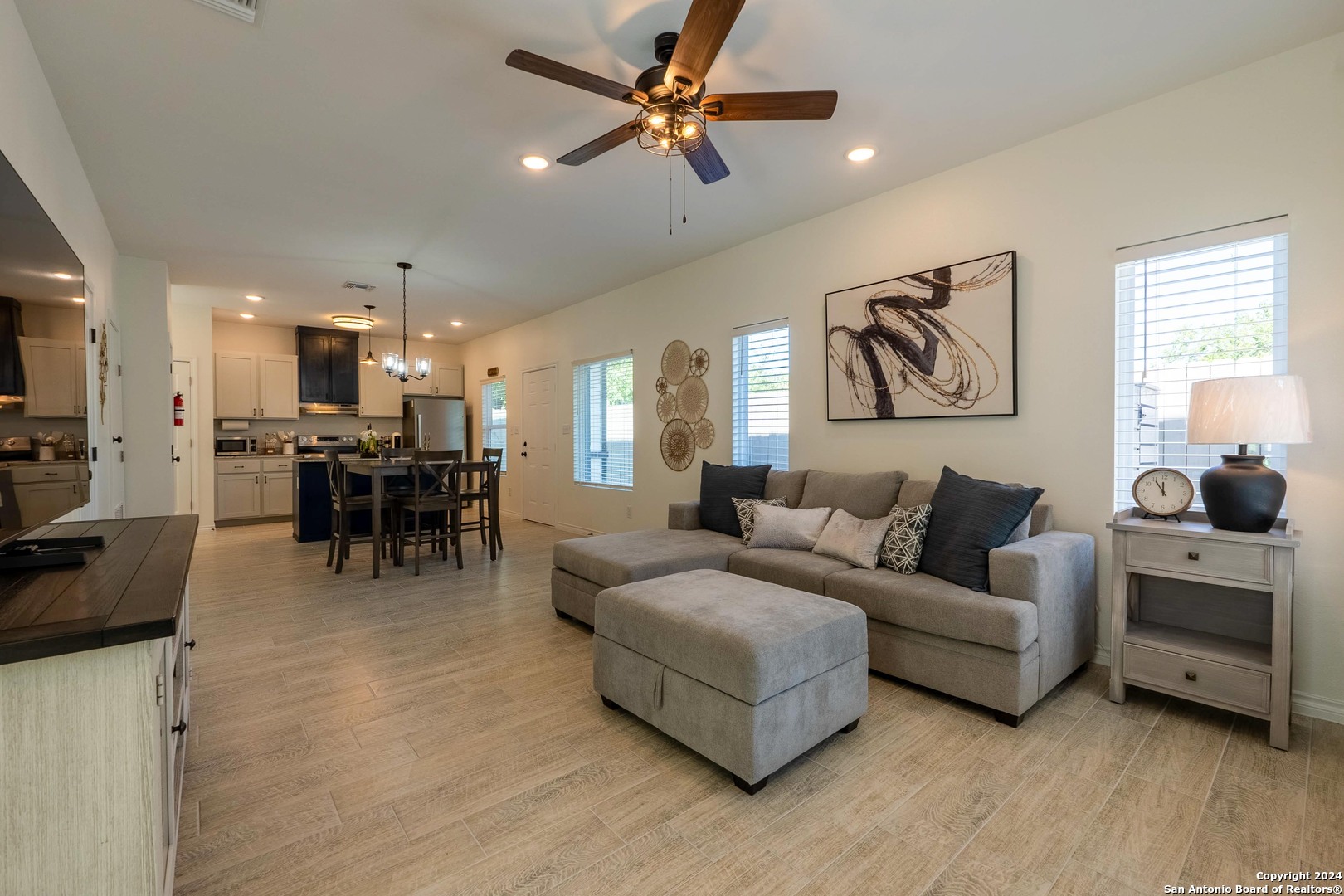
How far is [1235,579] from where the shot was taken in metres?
2.15

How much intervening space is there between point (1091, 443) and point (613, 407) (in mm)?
4248

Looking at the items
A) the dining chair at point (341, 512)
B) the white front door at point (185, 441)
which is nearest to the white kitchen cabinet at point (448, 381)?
the white front door at point (185, 441)

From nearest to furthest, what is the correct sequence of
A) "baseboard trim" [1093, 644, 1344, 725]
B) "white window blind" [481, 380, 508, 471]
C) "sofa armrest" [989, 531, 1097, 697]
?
1. "baseboard trim" [1093, 644, 1344, 725]
2. "sofa armrest" [989, 531, 1097, 697]
3. "white window blind" [481, 380, 508, 471]

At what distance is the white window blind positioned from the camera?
27.3ft

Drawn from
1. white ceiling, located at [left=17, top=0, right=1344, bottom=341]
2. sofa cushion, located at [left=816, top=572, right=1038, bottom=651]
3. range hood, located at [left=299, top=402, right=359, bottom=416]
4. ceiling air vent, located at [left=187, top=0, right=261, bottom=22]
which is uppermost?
white ceiling, located at [left=17, top=0, right=1344, bottom=341]

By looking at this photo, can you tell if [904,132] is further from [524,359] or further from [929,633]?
[524,359]

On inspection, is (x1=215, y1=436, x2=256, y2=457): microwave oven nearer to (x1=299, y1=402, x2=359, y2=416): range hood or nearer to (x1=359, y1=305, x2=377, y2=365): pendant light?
(x1=299, y1=402, x2=359, y2=416): range hood

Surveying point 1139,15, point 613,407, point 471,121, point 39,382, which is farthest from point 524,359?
point 1139,15

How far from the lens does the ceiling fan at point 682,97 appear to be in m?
1.89

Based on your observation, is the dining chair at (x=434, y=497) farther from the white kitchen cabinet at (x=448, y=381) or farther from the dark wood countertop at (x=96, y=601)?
the white kitchen cabinet at (x=448, y=381)

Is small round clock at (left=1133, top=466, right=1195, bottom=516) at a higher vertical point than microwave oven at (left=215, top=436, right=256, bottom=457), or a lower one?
lower

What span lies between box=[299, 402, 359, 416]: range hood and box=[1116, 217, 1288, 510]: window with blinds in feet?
28.4

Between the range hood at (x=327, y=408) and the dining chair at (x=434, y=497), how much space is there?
3805mm

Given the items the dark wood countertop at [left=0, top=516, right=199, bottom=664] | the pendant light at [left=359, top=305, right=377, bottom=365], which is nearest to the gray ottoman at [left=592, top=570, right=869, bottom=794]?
the dark wood countertop at [left=0, top=516, right=199, bottom=664]
